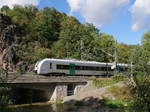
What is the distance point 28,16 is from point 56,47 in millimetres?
33737

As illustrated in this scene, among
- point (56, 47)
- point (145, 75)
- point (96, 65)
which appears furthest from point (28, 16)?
point (145, 75)

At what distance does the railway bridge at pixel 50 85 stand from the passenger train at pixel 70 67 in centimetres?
275

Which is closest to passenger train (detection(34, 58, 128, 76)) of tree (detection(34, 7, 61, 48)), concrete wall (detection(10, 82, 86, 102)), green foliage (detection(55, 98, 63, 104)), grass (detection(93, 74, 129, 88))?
concrete wall (detection(10, 82, 86, 102))

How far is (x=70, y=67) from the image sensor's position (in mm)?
55062

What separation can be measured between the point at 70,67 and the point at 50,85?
6.89 m

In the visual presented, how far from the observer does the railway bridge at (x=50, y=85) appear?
4472cm

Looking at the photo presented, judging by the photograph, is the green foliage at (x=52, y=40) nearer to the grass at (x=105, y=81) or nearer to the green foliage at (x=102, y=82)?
the green foliage at (x=102, y=82)

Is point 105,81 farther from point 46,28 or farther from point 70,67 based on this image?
point 46,28

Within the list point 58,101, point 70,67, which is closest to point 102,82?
point 70,67

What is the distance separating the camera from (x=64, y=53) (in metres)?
89.4

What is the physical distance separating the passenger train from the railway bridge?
275 centimetres

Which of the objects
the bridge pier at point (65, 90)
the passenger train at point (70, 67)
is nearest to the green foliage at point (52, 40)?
the passenger train at point (70, 67)

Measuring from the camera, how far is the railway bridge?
4472 centimetres

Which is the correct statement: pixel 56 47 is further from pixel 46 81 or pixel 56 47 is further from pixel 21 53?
pixel 46 81
